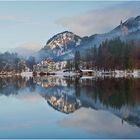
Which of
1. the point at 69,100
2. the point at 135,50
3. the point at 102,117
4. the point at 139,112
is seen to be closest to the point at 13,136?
the point at 102,117

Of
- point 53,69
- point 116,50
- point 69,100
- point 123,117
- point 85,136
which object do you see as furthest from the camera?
point 53,69

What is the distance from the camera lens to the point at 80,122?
1364cm

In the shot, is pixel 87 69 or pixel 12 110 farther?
pixel 87 69

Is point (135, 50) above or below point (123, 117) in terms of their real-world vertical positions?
above

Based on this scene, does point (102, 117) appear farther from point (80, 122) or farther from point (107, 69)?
point (107, 69)

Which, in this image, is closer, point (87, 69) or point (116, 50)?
point (116, 50)

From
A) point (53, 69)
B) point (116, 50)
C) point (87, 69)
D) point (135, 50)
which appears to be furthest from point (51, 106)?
point (53, 69)

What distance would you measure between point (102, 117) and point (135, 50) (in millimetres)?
81483

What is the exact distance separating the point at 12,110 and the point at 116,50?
73.7 m

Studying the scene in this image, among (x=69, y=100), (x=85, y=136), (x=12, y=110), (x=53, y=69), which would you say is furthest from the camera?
(x=53, y=69)

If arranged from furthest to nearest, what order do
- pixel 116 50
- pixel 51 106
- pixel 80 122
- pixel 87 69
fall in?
1. pixel 87 69
2. pixel 116 50
3. pixel 51 106
4. pixel 80 122

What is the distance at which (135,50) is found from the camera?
310 ft

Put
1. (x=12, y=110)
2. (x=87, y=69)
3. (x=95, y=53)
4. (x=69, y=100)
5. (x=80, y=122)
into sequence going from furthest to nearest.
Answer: (x=87, y=69), (x=95, y=53), (x=69, y=100), (x=12, y=110), (x=80, y=122)

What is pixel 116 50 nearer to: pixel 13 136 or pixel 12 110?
pixel 12 110
